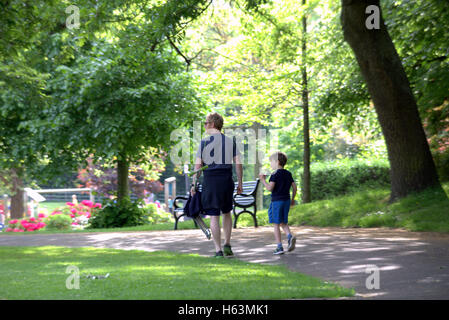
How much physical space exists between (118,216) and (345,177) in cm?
787

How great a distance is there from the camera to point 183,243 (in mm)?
10656

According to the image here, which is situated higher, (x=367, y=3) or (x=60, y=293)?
(x=367, y=3)

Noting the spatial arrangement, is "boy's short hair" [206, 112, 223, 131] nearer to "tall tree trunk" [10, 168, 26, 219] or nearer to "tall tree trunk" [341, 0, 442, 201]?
"tall tree trunk" [341, 0, 442, 201]

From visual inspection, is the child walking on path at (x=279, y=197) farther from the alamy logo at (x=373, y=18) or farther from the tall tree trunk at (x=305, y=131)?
the tall tree trunk at (x=305, y=131)

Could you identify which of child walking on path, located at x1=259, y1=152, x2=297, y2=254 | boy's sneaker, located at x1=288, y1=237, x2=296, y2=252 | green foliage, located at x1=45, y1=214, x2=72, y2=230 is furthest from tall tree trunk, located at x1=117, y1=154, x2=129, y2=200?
boy's sneaker, located at x1=288, y1=237, x2=296, y2=252

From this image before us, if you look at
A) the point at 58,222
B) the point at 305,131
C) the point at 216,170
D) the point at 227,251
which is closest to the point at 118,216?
the point at 58,222

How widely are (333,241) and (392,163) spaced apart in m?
3.79

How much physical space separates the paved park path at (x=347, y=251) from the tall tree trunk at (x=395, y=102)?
80.4 inches

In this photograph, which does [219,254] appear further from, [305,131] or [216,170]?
[305,131]

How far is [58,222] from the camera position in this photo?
19266mm

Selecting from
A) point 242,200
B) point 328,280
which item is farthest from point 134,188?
point 328,280

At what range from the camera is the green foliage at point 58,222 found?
19219 millimetres
